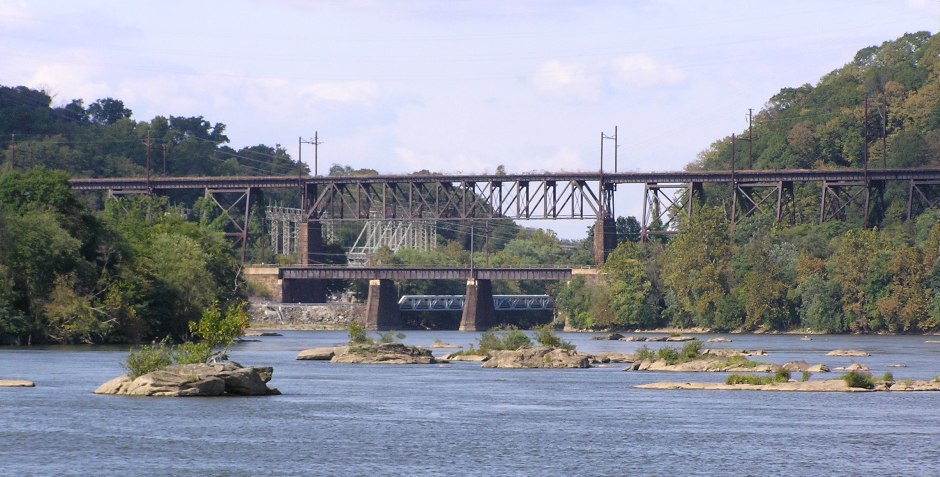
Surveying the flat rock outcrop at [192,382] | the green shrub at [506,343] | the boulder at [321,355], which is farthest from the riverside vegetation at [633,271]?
the flat rock outcrop at [192,382]

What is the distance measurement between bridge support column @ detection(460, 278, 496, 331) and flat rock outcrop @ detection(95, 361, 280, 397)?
5093 inches

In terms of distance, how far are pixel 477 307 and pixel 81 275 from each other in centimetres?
9270

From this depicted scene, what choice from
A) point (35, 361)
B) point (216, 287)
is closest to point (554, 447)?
point (35, 361)

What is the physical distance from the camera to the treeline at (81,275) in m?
104

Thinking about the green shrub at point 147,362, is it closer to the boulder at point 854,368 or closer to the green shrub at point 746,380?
the green shrub at point 746,380

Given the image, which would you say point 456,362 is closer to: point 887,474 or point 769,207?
point 887,474

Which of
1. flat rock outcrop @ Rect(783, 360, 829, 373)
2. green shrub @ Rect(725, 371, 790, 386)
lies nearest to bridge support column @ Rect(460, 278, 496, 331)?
flat rock outcrop @ Rect(783, 360, 829, 373)

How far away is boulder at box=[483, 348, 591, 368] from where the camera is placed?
94.1m

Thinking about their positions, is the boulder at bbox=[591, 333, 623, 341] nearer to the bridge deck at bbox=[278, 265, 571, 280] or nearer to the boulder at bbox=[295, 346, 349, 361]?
the bridge deck at bbox=[278, 265, 571, 280]

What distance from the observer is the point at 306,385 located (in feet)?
251

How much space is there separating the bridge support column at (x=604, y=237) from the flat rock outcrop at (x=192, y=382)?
131 meters

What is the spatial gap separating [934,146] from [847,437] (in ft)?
493

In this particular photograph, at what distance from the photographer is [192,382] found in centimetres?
6384

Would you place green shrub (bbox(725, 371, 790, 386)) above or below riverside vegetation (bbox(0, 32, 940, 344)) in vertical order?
below
